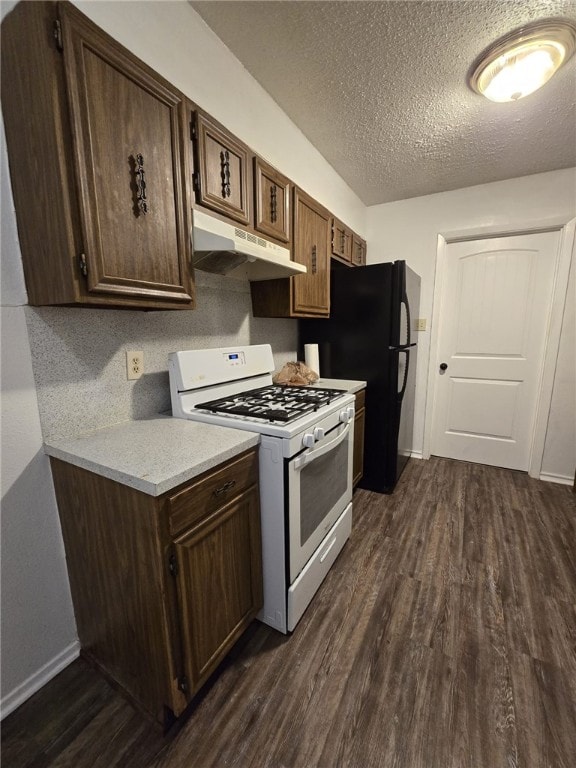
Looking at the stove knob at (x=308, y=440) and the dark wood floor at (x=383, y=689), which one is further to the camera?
the stove knob at (x=308, y=440)

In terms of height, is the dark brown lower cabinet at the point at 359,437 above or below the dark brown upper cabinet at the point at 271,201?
below

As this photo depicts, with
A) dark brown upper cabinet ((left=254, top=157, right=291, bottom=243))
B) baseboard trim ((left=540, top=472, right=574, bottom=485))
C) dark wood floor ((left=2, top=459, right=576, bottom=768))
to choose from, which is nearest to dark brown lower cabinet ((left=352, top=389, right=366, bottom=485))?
dark wood floor ((left=2, top=459, right=576, bottom=768))

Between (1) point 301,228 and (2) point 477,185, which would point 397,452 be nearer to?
(1) point 301,228

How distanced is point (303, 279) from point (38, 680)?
7.18 feet

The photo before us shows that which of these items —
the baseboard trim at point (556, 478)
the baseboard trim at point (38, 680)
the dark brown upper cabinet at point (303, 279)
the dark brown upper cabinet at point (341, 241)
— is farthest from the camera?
the baseboard trim at point (556, 478)

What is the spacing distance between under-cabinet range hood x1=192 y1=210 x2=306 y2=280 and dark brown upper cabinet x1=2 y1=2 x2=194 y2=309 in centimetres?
16

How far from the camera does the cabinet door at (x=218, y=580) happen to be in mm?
961

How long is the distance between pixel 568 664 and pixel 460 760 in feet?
2.07

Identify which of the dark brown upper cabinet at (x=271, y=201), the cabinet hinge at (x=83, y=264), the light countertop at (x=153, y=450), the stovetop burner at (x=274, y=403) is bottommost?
the light countertop at (x=153, y=450)

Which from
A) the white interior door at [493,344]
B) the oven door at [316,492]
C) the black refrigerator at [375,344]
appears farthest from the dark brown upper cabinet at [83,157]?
the white interior door at [493,344]

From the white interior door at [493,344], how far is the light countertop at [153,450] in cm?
258

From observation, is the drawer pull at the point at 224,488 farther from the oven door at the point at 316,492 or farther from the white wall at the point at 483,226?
the white wall at the point at 483,226

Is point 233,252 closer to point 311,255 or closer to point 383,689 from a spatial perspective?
point 311,255

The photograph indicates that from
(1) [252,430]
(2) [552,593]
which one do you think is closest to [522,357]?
(2) [552,593]
